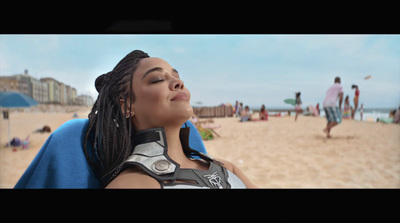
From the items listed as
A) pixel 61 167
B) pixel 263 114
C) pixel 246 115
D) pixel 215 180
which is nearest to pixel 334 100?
pixel 215 180

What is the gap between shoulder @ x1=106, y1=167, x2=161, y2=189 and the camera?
119 centimetres

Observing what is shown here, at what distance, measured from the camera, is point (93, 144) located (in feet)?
Answer: 4.41

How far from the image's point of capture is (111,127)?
134 centimetres

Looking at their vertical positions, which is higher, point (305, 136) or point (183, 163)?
point (183, 163)

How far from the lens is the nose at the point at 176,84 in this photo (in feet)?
4.33

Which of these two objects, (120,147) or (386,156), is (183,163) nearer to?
(120,147)

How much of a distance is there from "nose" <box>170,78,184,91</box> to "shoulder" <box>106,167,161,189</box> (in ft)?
1.36

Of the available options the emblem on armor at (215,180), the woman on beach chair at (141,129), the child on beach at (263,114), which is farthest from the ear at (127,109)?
the child on beach at (263,114)

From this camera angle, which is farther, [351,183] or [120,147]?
[351,183]
